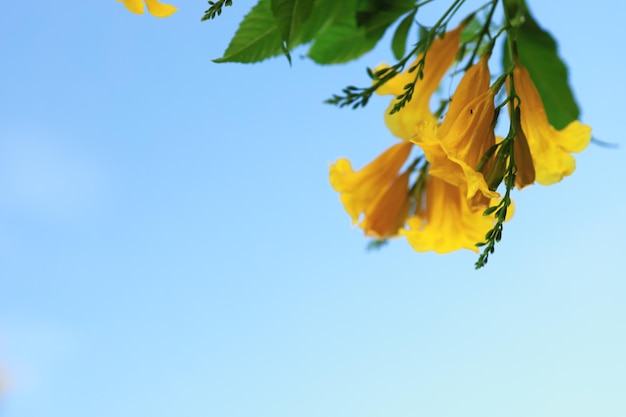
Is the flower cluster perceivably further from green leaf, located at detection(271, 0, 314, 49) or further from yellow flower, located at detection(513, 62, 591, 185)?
green leaf, located at detection(271, 0, 314, 49)

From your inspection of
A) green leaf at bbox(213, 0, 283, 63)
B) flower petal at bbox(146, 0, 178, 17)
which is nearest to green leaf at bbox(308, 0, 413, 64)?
green leaf at bbox(213, 0, 283, 63)

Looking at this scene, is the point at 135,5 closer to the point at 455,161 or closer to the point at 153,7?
the point at 153,7

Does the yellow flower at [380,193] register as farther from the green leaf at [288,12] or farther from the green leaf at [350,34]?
the green leaf at [288,12]

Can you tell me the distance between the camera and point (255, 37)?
0.86m

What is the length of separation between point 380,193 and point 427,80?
0.66 feet

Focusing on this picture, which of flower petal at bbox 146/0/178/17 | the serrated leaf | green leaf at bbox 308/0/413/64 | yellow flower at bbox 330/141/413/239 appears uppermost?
green leaf at bbox 308/0/413/64

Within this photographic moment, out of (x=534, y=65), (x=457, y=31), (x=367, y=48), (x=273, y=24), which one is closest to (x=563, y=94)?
(x=534, y=65)

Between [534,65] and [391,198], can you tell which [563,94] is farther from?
[391,198]

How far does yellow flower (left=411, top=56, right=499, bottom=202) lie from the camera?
0.78m

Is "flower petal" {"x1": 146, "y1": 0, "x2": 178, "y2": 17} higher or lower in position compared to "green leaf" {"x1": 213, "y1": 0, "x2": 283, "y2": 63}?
lower

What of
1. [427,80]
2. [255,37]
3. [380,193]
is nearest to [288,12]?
[255,37]

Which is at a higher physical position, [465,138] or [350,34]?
[350,34]

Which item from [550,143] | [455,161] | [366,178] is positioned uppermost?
[366,178]

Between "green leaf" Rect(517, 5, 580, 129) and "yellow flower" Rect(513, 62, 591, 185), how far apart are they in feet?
0.11
